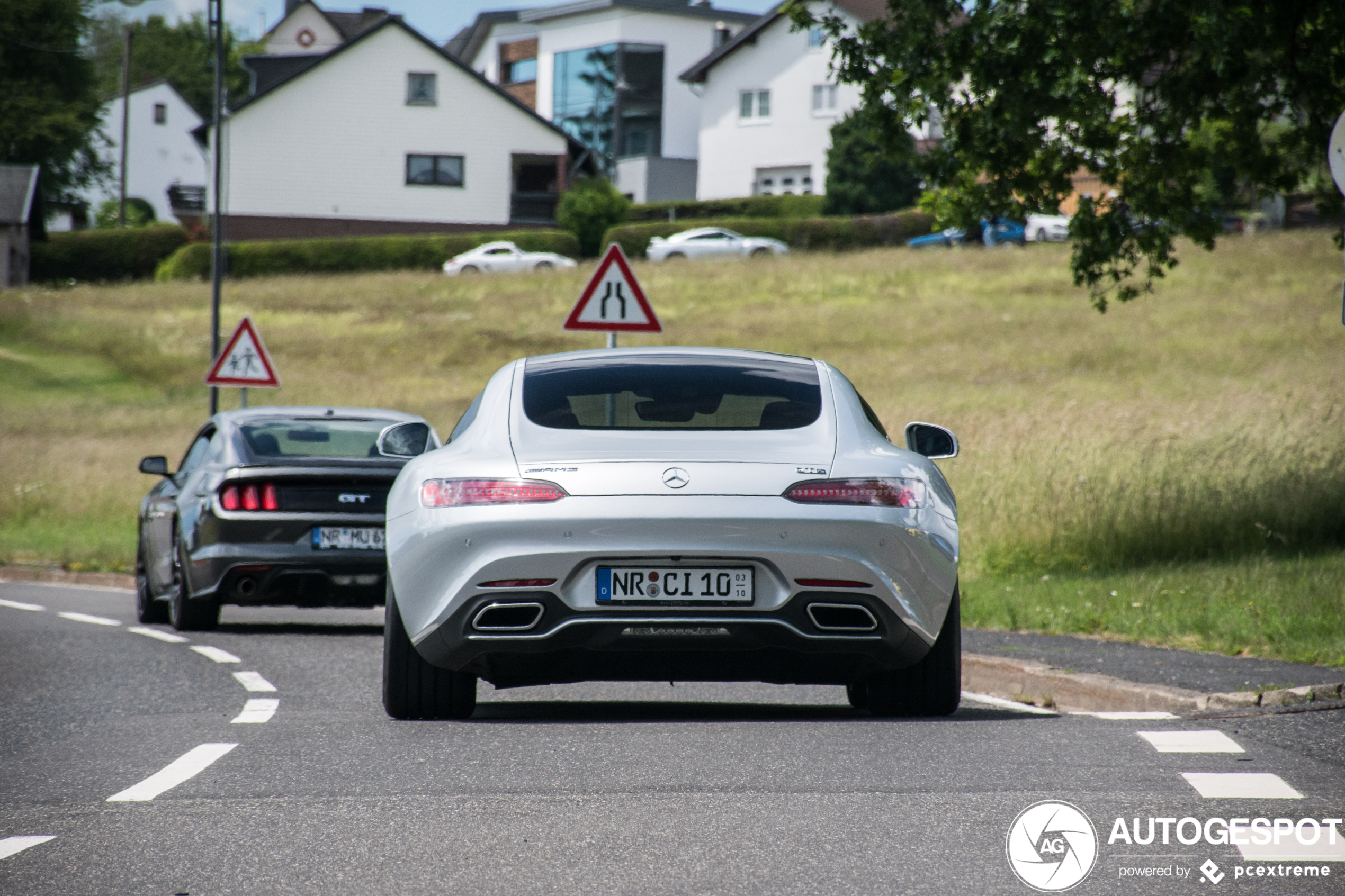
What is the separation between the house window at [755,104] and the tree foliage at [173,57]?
4465cm

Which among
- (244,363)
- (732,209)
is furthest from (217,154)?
(732,209)

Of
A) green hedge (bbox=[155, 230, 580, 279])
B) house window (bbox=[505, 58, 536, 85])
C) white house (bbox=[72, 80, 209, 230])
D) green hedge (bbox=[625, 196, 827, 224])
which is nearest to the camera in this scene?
green hedge (bbox=[155, 230, 580, 279])

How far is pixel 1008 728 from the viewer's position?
24.3ft

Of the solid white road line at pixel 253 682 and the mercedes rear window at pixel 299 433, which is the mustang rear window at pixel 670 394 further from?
the mercedes rear window at pixel 299 433

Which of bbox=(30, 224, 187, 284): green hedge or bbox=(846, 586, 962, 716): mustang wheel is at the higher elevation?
bbox=(30, 224, 187, 284): green hedge

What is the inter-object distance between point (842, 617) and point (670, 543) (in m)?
0.73

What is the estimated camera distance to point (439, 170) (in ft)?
249

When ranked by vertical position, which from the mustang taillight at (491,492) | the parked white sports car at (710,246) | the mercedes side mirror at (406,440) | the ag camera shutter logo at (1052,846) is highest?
the parked white sports car at (710,246)

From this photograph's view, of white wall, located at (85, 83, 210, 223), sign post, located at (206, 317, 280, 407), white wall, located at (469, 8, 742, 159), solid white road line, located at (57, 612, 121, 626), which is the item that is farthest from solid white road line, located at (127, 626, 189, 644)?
white wall, located at (85, 83, 210, 223)

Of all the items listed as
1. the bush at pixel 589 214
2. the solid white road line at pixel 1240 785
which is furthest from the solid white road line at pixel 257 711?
the bush at pixel 589 214

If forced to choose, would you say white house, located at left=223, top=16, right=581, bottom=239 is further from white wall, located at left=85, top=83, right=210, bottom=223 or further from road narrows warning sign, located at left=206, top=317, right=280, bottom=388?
road narrows warning sign, located at left=206, top=317, right=280, bottom=388

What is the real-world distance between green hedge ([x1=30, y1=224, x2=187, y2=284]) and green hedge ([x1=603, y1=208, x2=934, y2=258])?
16.0m

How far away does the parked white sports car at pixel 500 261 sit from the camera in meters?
62.8

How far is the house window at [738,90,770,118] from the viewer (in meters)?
81.2
